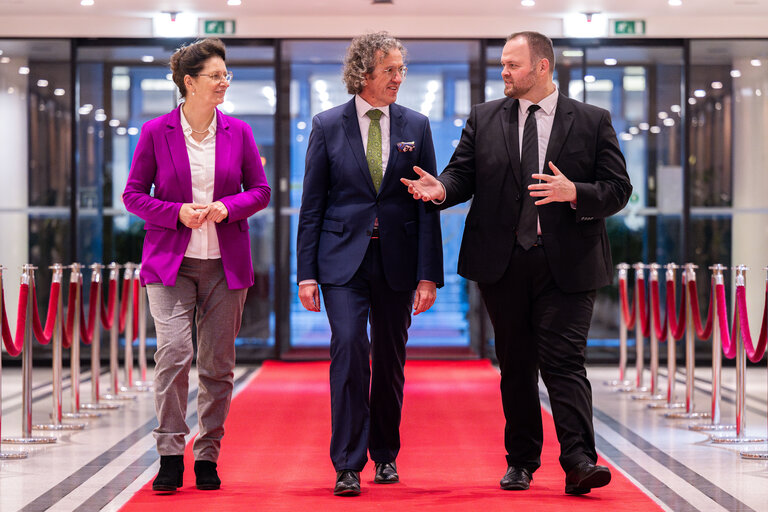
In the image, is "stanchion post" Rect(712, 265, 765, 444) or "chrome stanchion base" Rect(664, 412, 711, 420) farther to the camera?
"chrome stanchion base" Rect(664, 412, 711, 420)

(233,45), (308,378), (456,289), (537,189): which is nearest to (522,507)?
(537,189)

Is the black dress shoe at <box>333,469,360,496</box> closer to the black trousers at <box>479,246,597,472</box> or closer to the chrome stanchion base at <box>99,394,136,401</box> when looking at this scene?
the black trousers at <box>479,246,597,472</box>

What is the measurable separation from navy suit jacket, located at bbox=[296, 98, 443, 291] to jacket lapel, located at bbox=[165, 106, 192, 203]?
0.48m

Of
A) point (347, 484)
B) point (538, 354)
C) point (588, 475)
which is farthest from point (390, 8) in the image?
point (588, 475)

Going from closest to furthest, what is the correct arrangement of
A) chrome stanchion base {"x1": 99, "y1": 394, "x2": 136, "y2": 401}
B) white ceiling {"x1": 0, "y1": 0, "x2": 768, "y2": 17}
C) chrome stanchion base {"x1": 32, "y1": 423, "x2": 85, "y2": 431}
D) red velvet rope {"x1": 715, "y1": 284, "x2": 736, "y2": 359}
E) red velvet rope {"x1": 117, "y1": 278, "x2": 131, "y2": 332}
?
red velvet rope {"x1": 715, "y1": 284, "x2": 736, "y2": 359}
chrome stanchion base {"x1": 32, "y1": 423, "x2": 85, "y2": 431}
chrome stanchion base {"x1": 99, "y1": 394, "x2": 136, "y2": 401}
red velvet rope {"x1": 117, "y1": 278, "x2": 131, "y2": 332}
white ceiling {"x1": 0, "y1": 0, "x2": 768, "y2": 17}

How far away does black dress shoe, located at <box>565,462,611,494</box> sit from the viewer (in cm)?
363

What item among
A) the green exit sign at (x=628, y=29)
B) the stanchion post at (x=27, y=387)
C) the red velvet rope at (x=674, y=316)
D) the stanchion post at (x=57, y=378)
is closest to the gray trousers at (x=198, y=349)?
the stanchion post at (x=27, y=387)

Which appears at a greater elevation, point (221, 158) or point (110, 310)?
point (221, 158)

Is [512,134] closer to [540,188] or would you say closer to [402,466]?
[540,188]

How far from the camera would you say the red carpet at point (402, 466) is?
3.68 metres

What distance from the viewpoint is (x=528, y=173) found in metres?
3.86

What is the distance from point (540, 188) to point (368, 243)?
716 mm

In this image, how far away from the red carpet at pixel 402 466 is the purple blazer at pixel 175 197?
87cm

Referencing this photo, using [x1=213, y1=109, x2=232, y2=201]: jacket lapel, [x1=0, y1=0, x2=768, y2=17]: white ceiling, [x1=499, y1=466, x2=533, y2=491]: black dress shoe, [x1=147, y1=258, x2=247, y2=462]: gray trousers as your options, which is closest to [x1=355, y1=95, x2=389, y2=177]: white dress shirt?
[x1=213, y1=109, x2=232, y2=201]: jacket lapel
